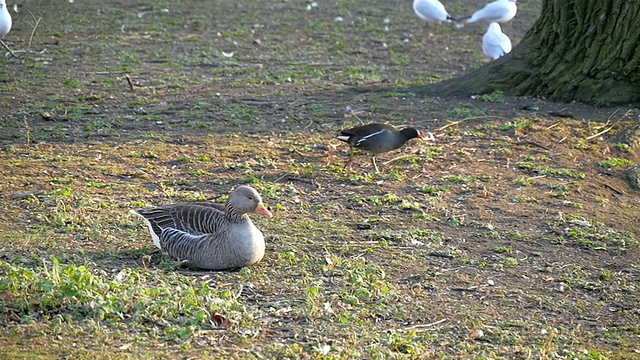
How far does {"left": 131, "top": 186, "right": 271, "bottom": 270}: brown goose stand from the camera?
20.5 ft

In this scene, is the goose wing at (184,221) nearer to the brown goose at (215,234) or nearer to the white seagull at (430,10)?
the brown goose at (215,234)

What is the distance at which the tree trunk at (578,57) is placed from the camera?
33.2 feet

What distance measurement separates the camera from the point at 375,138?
8.58 meters

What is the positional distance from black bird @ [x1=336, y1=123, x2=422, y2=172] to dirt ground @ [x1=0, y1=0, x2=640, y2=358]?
25 cm

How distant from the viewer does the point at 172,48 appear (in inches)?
522

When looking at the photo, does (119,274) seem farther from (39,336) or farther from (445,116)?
(445,116)

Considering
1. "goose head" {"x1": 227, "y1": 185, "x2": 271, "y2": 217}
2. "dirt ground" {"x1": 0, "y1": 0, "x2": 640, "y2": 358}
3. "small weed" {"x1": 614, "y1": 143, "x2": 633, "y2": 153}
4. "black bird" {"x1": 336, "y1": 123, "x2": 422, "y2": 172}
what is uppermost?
"goose head" {"x1": 227, "y1": 185, "x2": 271, "y2": 217}

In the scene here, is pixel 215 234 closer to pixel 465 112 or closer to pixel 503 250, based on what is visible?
pixel 503 250

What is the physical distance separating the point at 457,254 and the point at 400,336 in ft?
5.50

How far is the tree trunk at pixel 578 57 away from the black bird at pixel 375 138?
2.43 meters

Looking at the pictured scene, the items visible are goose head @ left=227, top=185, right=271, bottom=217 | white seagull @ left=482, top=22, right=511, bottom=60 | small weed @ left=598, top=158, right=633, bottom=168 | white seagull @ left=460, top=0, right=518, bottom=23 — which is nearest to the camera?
goose head @ left=227, top=185, right=271, bottom=217

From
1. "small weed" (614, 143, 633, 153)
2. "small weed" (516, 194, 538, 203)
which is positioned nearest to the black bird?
"small weed" (516, 194, 538, 203)

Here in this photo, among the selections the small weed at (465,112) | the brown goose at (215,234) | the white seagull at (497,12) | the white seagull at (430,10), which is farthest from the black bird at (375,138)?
the white seagull at (497,12)

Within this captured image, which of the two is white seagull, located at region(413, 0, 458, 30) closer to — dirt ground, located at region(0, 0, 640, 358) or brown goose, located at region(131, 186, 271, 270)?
dirt ground, located at region(0, 0, 640, 358)
